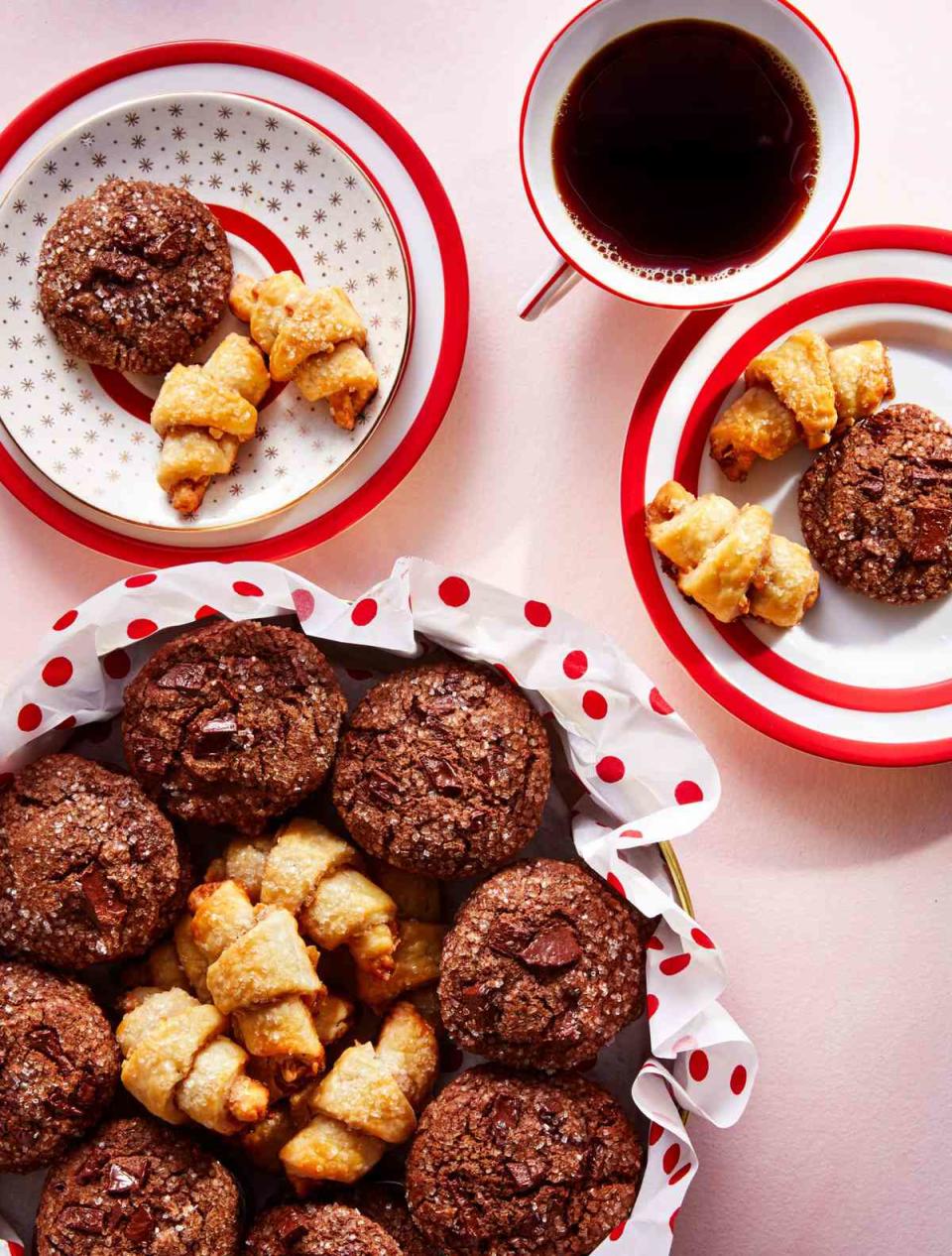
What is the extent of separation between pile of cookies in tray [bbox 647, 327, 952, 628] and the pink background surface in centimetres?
18

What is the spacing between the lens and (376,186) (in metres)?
1.84

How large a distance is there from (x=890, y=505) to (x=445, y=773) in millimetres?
776

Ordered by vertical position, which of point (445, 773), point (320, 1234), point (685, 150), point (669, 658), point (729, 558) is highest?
point (685, 150)

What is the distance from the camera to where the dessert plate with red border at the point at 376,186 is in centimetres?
184

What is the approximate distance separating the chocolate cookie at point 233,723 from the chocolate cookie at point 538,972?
33cm

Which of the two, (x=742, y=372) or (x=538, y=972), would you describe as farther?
(x=742, y=372)

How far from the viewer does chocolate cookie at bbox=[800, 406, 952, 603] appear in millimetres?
1797

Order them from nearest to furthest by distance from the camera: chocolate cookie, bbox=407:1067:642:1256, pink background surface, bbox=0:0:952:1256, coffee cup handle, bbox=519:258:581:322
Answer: chocolate cookie, bbox=407:1067:642:1256
coffee cup handle, bbox=519:258:581:322
pink background surface, bbox=0:0:952:1256

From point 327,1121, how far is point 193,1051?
0.71ft

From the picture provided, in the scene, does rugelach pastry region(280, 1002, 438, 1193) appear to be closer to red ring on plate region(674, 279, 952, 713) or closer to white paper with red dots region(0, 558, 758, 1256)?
white paper with red dots region(0, 558, 758, 1256)

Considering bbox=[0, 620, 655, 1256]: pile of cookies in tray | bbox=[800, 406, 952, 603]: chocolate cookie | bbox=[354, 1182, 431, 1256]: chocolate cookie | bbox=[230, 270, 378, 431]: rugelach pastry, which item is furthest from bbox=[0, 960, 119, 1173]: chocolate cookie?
bbox=[800, 406, 952, 603]: chocolate cookie

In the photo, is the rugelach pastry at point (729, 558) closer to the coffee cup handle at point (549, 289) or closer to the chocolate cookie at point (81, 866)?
the coffee cup handle at point (549, 289)

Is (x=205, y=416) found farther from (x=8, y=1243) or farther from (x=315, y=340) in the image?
(x=8, y=1243)

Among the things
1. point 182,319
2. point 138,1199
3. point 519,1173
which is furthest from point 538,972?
point 182,319
